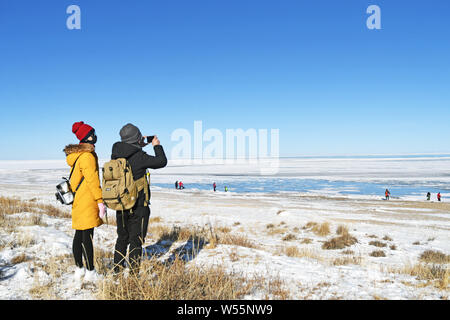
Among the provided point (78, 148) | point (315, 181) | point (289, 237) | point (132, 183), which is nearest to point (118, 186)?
point (132, 183)

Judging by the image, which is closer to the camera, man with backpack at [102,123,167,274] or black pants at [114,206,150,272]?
man with backpack at [102,123,167,274]

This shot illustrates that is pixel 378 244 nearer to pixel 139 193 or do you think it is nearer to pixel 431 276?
pixel 431 276

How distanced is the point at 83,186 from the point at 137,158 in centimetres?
67

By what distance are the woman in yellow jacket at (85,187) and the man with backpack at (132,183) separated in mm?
137

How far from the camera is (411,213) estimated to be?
19.2 meters

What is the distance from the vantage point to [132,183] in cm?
335

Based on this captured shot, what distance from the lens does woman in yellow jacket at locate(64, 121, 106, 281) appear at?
3213 millimetres

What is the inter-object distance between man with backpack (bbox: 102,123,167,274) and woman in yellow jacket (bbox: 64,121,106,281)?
0.45ft

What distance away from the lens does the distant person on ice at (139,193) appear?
3486mm

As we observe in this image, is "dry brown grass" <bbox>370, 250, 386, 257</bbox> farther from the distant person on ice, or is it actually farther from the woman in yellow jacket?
the woman in yellow jacket

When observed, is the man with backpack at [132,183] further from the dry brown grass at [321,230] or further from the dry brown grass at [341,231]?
the dry brown grass at [341,231]

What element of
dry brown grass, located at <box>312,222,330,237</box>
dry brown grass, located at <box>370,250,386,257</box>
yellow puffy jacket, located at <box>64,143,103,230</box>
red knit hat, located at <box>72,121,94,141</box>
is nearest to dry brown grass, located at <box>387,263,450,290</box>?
dry brown grass, located at <box>370,250,386,257</box>

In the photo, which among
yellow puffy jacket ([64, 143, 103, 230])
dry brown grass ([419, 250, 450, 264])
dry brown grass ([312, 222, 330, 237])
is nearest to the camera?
yellow puffy jacket ([64, 143, 103, 230])
